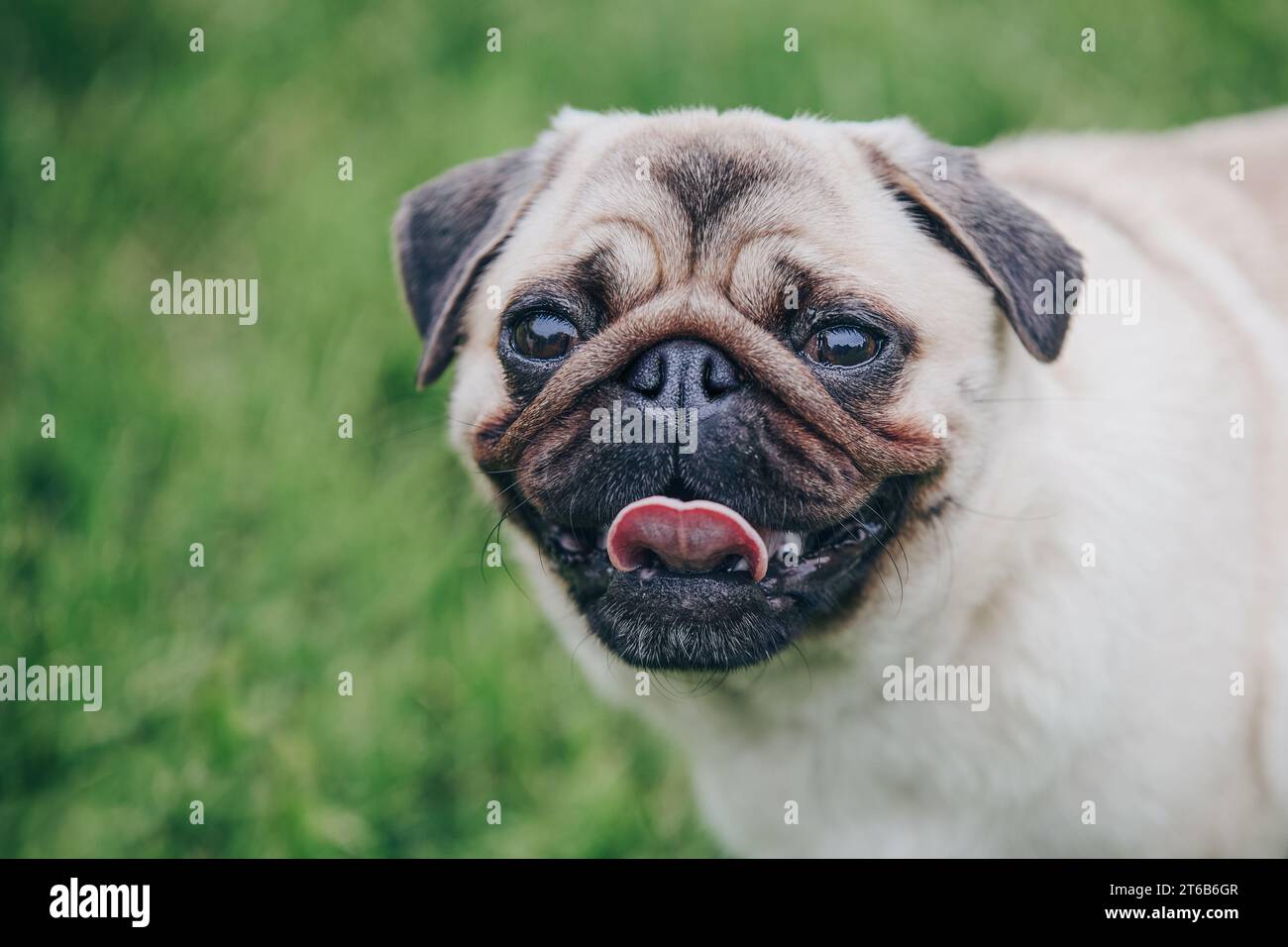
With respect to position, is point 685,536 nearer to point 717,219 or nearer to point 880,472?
point 880,472

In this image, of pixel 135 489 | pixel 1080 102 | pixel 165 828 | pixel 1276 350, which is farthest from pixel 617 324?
pixel 1080 102

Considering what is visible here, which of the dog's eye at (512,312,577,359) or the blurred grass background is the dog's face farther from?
the blurred grass background

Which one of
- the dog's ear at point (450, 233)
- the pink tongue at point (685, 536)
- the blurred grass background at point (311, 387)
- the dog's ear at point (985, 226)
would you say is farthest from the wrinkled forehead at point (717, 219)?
the blurred grass background at point (311, 387)

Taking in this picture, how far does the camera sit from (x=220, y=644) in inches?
170

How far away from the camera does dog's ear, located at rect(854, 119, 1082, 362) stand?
2.62m

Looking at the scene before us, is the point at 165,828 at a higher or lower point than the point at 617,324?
lower

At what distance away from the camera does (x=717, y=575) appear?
8.61 ft

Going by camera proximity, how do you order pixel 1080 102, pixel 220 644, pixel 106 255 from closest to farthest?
pixel 220 644, pixel 106 255, pixel 1080 102

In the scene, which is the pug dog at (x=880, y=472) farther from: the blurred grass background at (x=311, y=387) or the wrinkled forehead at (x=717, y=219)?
the blurred grass background at (x=311, y=387)

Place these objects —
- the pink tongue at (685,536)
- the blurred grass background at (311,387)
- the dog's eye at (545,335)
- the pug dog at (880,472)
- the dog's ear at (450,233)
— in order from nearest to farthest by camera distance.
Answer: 1. the pink tongue at (685,536)
2. the pug dog at (880,472)
3. the dog's eye at (545,335)
4. the dog's ear at (450,233)
5. the blurred grass background at (311,387)

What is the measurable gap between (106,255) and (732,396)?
3954 mm

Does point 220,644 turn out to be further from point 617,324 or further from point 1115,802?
point 1115,802

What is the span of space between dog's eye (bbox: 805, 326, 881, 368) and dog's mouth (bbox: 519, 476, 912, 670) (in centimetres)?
30

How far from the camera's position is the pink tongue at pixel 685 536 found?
248cm
